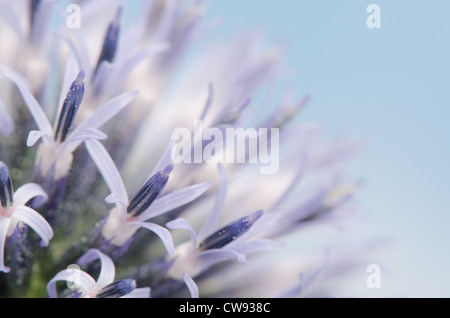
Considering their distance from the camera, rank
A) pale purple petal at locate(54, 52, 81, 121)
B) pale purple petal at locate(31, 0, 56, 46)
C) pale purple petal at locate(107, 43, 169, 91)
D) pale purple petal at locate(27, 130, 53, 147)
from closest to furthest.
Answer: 1. pale purple petal at locate(27, 130, 53, 147)
2. pale purple petal at locate(54, 52, 81, 121)
3. pale purple petal at locate(107, 43, 169, 91)
4. pale purple petal at locate(31, 0, 56, 46)

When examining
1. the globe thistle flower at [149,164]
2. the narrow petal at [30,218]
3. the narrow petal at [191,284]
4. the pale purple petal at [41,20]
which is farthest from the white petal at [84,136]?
the pale purple petal at [41,20]

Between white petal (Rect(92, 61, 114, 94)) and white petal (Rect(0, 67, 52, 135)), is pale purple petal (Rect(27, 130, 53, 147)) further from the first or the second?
white petal (Rect(92, 61, 114, 94))

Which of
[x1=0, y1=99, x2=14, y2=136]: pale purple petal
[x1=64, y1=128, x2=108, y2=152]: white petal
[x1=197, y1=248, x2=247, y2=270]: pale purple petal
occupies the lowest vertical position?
[x1=197, y1=248, x2=247, y2=270]: pale purple petal

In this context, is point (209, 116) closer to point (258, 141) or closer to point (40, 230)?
point (258, 141)

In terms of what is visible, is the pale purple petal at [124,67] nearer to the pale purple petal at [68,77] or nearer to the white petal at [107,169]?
the pale purple petal at [68,77]

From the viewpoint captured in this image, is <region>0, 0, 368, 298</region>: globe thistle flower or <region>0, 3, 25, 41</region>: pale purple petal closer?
<region>0, 0, 368, 298</region>: globe thistle flower

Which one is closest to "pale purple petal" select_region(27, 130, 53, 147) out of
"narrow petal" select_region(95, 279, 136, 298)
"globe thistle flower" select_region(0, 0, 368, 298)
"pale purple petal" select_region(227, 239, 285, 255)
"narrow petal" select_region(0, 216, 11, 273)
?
"globe thistle flower" select_region(0, 0, 368, 298)

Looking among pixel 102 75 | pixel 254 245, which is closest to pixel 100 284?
pixel 254 245

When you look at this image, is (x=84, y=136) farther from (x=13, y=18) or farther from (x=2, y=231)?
(x=13, y=18)
